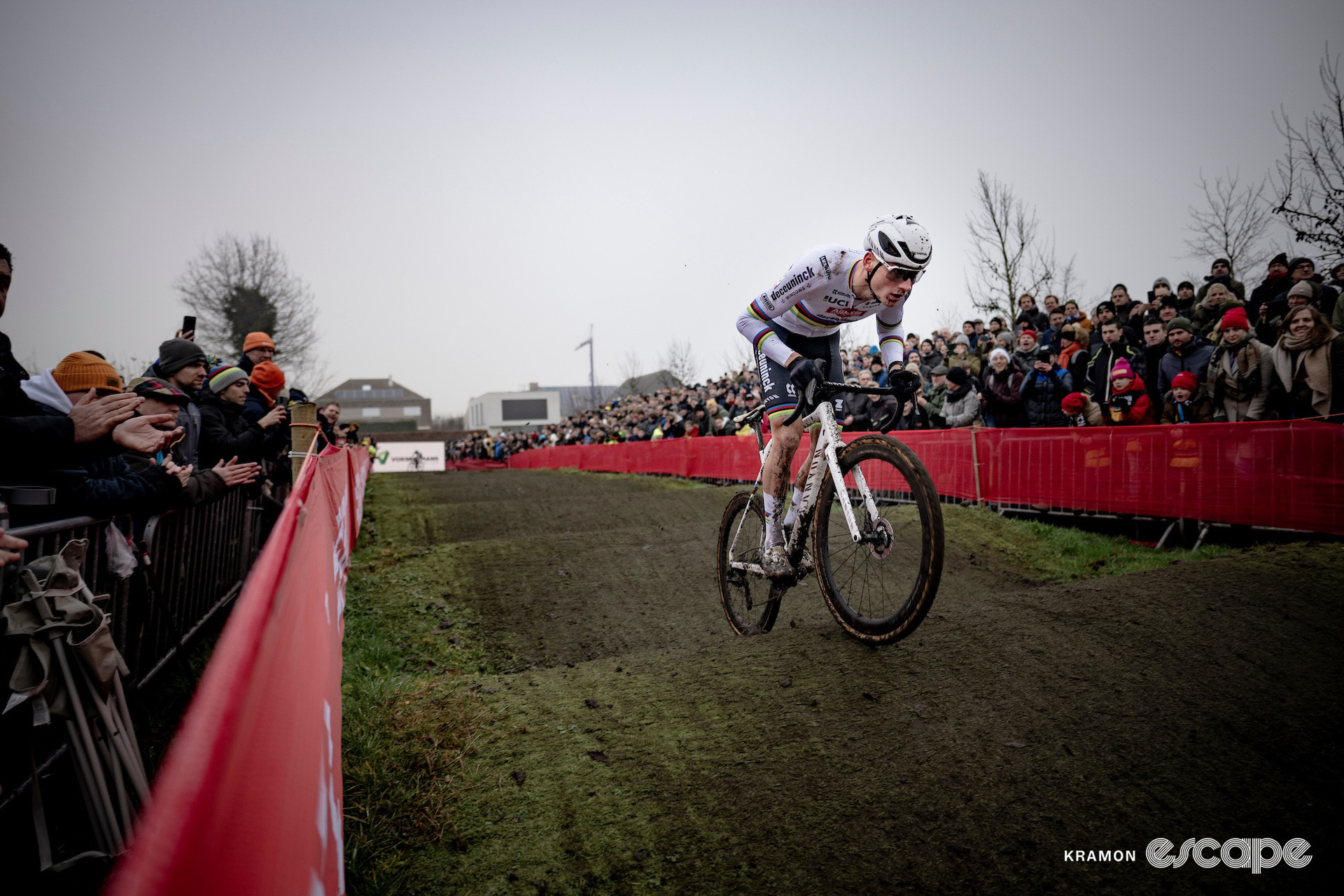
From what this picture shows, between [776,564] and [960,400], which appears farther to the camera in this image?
[960,400]

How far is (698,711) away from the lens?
11.2ft

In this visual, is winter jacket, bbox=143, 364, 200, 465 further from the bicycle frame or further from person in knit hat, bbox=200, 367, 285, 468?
the bicycle frame

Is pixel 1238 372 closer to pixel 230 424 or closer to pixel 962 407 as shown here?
pixel 962 407

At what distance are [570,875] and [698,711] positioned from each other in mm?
1117

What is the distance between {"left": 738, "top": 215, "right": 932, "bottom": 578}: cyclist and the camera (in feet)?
12.7

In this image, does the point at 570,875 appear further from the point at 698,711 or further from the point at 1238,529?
the point at 1238,529

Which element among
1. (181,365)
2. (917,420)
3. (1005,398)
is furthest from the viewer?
(917,420)

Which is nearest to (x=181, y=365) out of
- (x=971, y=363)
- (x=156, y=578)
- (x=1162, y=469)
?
(x=156, y=578)

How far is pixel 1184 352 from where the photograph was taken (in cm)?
857

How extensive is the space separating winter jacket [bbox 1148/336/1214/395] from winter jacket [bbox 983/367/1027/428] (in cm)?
169

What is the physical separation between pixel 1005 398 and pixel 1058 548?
2717 mm

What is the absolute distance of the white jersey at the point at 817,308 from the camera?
421cm

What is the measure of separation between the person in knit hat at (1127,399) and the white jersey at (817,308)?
227 inches

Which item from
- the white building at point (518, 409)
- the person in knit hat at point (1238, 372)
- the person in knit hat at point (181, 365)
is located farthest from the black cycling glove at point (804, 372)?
the white building at point (518, 409)
